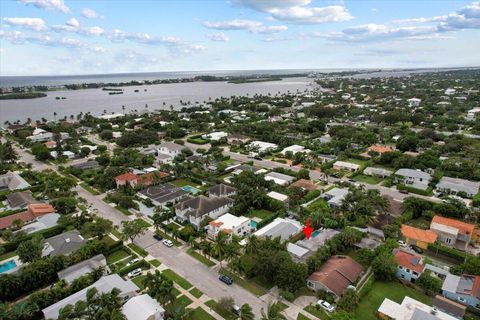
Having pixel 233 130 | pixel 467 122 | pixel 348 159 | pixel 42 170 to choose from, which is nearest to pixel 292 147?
pixel 348 159

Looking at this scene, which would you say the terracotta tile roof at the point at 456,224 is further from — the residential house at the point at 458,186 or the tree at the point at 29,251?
the tree at the point at 29,251

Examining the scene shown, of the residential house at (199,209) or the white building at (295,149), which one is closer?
the residential house at (199,209)

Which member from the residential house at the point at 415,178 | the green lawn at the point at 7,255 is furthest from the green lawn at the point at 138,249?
the residential house at the point at 415,178

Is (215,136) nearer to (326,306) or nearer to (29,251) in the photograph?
(29,251)

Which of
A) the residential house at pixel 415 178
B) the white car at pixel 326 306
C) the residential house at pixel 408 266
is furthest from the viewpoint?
the residential house at pixel 415 178

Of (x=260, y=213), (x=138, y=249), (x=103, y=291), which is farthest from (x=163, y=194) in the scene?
(x=103, y=291)

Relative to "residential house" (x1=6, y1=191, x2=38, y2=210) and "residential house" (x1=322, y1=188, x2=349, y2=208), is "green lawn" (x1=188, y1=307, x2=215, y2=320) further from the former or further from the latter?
"residential house" (x1=6, y1=191, x2=38, y2=210)

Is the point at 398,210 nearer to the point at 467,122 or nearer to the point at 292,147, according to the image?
the point at 292,147
